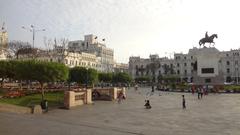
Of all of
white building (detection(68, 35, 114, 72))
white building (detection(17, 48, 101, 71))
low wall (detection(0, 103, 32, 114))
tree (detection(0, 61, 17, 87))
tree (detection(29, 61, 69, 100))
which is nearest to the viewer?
low wall (detection(0, 103, 32, 114))

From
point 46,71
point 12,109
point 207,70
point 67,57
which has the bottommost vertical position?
point 12,109

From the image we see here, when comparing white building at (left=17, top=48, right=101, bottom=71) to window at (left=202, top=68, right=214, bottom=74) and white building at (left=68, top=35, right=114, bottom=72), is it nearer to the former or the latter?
white building at (left=68, top=35, right=114, bottom=72)

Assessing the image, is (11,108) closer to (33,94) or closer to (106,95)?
(33,94)

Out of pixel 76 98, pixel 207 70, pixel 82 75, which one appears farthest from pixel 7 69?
pixel 207 70

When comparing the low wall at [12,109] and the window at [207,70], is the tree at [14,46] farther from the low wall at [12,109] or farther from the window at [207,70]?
the low wall at [12,109]

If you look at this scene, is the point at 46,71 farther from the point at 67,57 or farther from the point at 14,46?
the point at 67,57

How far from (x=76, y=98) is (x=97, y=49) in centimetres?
14388

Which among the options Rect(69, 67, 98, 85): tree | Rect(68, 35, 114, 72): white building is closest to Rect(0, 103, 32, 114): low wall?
Rect(69, 67, 98, 85): tree

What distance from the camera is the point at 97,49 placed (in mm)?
178750

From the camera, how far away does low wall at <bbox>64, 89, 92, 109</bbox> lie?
33.0 meters

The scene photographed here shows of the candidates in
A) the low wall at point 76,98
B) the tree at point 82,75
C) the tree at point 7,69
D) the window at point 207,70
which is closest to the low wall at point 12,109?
the low wall at point 76,98

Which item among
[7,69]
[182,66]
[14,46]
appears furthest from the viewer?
[182,66]

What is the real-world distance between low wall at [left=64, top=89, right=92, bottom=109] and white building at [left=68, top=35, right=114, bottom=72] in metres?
135

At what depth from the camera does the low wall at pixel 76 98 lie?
108ft
